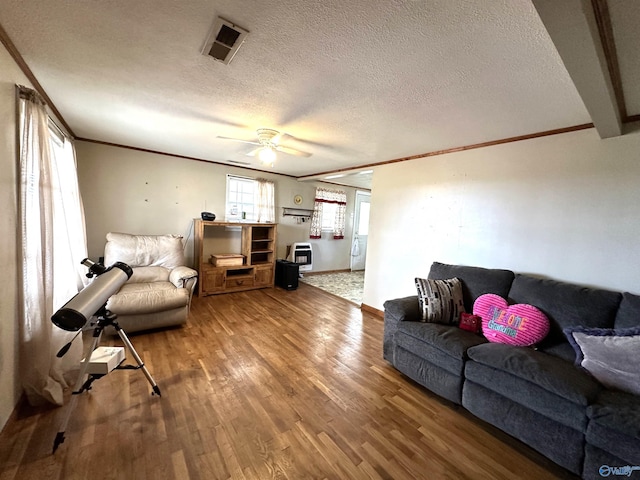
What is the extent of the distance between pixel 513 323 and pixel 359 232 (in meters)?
4.81

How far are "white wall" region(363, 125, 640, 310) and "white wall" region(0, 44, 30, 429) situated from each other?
351cm

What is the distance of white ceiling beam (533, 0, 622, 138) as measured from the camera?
0.86 metres

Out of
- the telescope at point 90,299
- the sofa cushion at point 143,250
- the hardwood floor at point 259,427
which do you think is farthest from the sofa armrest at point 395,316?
the sofa cushion at point 143,250

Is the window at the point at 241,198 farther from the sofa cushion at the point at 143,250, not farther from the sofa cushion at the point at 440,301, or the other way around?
the sofa cushion at the point at 440,301

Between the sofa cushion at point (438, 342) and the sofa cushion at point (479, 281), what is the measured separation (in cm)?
44

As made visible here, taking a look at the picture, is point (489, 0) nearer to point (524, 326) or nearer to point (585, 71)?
point (585, 71)

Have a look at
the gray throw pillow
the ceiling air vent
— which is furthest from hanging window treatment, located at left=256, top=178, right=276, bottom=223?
the gray throw pillow

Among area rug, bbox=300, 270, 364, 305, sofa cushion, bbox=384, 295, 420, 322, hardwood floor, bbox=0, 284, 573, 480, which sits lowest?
hardwood floor, bbox=0, 284, 573, 480

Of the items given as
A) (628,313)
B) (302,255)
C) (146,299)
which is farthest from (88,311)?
(302,255)

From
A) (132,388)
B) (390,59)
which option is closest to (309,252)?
(132,388)

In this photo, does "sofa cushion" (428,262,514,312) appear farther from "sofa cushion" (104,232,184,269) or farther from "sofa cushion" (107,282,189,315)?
"sofa cushion" (104,232,184,269)

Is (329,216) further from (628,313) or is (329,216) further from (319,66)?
(628,313)

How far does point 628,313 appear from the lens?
1700mm

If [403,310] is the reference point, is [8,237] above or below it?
above
